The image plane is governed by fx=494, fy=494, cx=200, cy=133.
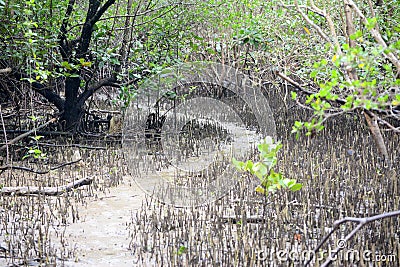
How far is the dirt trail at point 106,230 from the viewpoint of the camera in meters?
3.58

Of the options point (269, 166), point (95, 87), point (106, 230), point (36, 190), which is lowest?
point (106, 230)

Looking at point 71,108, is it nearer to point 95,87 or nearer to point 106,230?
point 95,87

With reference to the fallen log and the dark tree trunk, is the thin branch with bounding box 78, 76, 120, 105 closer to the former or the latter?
the dark tree trunk

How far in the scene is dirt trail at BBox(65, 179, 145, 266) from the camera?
11.8 ft

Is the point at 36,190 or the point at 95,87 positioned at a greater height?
the point at 95,87

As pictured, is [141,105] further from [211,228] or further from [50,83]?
[211,228]

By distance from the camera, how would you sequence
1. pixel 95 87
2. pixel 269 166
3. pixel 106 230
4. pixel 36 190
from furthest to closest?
pixel 95 87 < pixel 36 190 < pixel 106 230 < pixel 269 166

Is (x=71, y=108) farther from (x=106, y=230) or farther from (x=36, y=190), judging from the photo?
(x=106, y=230)

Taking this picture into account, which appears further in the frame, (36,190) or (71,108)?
(71,108)

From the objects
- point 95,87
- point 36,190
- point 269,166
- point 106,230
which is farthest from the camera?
point 95,87

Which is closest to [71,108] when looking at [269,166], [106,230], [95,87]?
[95,87]

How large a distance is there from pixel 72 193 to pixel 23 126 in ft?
9.87

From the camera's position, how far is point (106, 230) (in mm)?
4191

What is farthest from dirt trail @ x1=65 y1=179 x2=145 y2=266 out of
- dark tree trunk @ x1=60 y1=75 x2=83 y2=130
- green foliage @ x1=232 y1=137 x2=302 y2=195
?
dark tree trunk @ x1=60 y1=75 x2=83 y2=130
